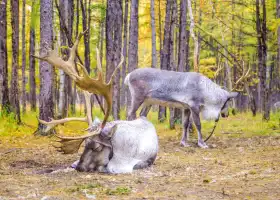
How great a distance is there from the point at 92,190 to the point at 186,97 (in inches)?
242

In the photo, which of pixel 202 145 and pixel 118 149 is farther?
pixel 202 145

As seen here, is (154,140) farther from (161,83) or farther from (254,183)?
(161,83)

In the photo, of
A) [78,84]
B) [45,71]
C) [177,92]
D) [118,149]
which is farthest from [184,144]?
[78,84]

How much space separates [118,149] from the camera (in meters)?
7.37

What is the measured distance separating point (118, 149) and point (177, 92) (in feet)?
13.9

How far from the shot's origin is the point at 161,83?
11.3 m

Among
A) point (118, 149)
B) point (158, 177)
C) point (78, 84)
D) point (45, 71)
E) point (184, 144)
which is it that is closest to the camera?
point (158, 177)

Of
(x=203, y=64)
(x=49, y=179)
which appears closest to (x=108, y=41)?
(x=49, y=179)

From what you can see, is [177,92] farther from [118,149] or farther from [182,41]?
[118,149]

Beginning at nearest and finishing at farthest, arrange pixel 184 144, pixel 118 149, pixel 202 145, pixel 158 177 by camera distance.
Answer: pixel 158 177 → pixel 118 149 → pixel 202 145 → pixel 184 144

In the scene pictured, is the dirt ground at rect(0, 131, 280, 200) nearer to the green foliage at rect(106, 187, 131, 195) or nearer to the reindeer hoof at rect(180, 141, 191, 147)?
the green foliage at rect(106, 187, 131, 195)

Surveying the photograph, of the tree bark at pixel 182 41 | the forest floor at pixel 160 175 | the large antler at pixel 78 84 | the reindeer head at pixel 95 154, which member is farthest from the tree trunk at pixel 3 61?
the reindeer head at pixel 95 154

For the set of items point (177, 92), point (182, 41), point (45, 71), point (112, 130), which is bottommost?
point (112, 130)

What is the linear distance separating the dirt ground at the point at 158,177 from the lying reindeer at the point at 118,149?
0.71 feet
